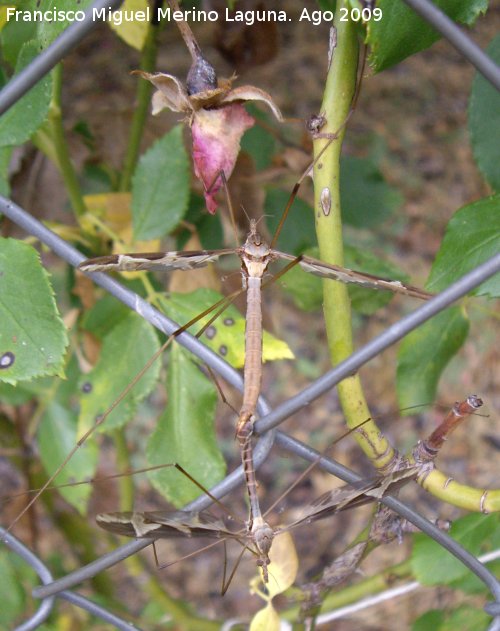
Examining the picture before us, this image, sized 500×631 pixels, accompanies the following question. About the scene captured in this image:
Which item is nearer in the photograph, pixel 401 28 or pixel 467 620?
pixel 401 28

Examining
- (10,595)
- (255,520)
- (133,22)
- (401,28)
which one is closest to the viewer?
(401,28)

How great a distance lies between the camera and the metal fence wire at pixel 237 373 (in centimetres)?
49

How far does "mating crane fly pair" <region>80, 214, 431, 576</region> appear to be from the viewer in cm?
61

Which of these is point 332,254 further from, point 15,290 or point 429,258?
point 429,258

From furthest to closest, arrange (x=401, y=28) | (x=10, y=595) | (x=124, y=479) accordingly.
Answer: (x=124, y=479) < (x=10, y=595) < (x=401, y=28)

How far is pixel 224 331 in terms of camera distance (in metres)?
0.80

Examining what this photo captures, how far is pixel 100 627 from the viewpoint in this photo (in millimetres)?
1343

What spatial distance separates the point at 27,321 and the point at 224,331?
0.73 ft

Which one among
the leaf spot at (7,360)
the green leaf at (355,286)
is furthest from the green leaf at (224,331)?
the leaf spot at (7,360)

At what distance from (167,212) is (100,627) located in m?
0.85

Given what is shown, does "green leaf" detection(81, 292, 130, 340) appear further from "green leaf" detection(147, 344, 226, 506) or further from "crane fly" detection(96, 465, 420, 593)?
"crane fly" detection(96, 465, 420, 593)

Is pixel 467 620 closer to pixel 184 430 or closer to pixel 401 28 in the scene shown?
pixel 184 430

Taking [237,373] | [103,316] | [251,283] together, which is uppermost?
[103,316]

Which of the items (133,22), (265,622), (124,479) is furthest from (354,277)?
(124,479)
